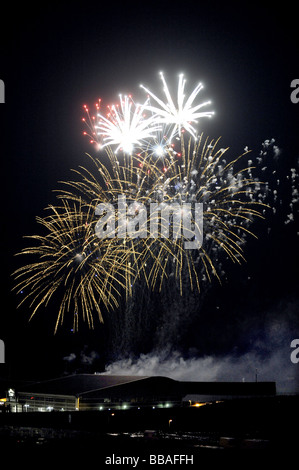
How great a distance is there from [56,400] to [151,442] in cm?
3051

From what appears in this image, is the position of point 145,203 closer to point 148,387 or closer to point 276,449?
point 276,449

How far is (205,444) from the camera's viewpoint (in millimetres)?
27266

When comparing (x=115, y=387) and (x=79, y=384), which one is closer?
(x=115, y=387)

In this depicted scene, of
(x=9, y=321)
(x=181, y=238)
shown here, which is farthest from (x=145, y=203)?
(x=9, y=321)

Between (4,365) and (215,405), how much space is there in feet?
159

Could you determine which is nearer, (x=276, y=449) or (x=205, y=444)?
(x=276, y=449)

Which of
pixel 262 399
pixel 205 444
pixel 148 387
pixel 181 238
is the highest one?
pixel 181 238

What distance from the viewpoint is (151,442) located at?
2712 cm

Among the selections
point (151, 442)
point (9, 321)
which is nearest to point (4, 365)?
point (9, 321)

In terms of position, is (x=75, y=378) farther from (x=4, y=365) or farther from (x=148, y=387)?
(x=4, y=365)
